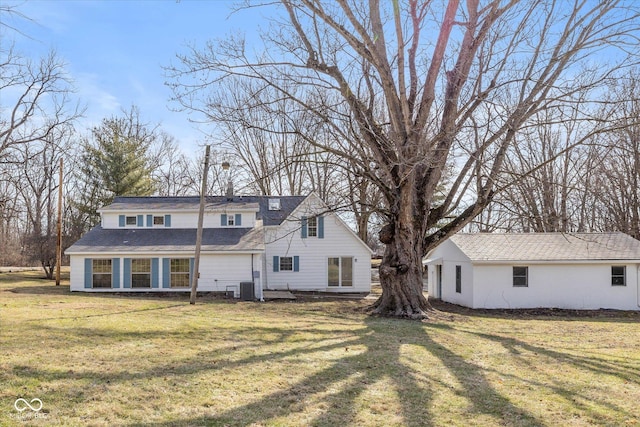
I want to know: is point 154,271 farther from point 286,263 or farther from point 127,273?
point 286,263

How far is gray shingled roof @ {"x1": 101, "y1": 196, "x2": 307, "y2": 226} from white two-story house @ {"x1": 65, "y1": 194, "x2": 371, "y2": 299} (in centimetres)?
5

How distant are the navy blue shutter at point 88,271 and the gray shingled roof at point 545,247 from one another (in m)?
16.5

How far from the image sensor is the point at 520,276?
A: 20141 millimetres

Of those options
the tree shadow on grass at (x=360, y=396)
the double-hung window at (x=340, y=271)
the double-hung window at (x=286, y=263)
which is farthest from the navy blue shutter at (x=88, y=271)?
the tree shadow on grass at (x=360, y=396)

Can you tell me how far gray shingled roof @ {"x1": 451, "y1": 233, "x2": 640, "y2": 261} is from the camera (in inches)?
786

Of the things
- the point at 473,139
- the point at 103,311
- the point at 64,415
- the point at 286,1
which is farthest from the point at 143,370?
the point at 473,139

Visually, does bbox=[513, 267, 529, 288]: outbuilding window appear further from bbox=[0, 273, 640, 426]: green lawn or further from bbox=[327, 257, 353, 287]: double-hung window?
bbox=[327, 257, 353, 287]: double-hung window

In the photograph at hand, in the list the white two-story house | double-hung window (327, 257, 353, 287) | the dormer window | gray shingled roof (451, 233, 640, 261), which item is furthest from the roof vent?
gray shingled roof (451, 233, 640, 261)

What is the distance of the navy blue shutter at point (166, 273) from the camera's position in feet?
74.7

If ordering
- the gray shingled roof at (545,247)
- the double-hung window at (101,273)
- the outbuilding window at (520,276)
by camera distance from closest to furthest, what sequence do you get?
the gray shingled roof at (545,247) → the outbuilding window at (520,276) → the double-hung window at (101,273)

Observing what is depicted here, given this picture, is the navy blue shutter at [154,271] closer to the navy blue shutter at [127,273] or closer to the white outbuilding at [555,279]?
the navy blue shutter at [127,273]

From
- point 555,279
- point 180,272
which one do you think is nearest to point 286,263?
point 180,272

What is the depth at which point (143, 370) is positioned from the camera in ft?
22.5

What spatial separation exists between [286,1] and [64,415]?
11.2 metres
